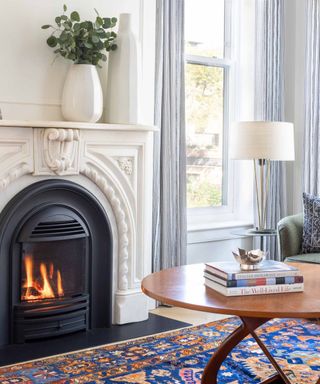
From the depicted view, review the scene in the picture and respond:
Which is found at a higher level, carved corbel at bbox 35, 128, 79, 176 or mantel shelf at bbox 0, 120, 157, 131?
mantel shelf at bbox 0, 120, 157, 131

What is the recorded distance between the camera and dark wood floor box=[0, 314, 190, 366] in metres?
3.50

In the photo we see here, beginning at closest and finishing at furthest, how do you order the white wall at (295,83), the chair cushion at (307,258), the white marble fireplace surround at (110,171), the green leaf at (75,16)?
the white marble fireplace surround at (110,171), the green leaf at (75,16), the chair cushion at (307,258), the white wall at (295,83)

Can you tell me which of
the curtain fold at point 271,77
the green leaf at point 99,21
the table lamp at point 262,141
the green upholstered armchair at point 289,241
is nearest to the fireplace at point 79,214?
the green leaf at point 99,21

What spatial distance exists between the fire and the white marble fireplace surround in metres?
0.38

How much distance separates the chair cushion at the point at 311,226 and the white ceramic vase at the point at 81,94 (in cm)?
159

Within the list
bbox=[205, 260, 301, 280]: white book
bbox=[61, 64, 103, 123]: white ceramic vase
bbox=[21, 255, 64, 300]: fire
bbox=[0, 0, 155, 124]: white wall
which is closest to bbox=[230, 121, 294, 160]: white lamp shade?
bbox=[0, 0, 155, 124]: white wall

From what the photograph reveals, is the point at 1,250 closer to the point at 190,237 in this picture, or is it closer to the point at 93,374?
the point at 93,374

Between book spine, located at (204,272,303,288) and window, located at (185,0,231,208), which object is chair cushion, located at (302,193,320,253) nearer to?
window, located at (185,0,231,208)

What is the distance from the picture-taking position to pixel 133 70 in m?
4.08

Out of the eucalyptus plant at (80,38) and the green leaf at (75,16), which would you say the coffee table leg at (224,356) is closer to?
the eucalyptus plant at (80,38)

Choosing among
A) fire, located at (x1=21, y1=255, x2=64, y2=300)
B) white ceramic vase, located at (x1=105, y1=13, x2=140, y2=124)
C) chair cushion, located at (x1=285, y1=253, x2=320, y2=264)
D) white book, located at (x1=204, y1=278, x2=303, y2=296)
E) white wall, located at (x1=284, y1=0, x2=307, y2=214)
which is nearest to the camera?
white book, located at (x1=204, y1=278, x2=303, y2=296)

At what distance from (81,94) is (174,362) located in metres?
1.56

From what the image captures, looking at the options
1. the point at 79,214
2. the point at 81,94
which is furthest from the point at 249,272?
the point at 81,94

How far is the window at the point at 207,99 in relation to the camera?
206 inches
